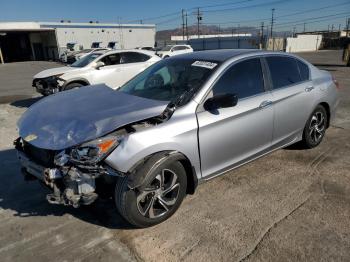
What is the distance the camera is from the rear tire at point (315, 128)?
16.1 feet

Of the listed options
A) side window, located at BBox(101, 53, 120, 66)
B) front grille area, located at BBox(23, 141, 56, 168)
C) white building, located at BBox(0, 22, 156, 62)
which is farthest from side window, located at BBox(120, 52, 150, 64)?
white building, located at BBox(0, 22, 156, 62)

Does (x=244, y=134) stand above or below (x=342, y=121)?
above

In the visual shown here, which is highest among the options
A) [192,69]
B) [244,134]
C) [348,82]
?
[192,69]

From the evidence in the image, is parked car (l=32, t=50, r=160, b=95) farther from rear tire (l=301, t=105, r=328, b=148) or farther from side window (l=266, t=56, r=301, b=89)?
rear tire (l=301, t=105, r=328, b=148)

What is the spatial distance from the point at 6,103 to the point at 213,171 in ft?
31.7

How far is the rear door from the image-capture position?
168 inches

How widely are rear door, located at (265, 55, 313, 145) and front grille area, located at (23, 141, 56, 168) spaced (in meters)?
2.75

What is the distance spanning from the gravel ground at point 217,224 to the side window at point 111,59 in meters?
6.33

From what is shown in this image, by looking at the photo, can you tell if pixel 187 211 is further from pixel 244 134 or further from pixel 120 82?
pixel 120 82

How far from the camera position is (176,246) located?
296 cm

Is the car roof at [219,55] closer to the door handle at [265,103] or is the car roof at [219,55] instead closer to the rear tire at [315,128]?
the door handle at [265,103]

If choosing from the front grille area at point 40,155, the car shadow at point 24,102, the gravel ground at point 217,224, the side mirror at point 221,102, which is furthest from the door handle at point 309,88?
the car shadow at point 24,102

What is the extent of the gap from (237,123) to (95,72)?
276 inches

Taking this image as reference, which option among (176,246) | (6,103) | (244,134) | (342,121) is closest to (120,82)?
(6,103)
